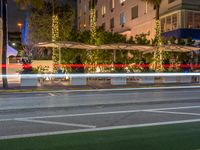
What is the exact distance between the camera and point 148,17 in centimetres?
5075

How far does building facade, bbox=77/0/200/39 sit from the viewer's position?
42500 mm

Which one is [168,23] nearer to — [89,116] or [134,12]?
[134,12]

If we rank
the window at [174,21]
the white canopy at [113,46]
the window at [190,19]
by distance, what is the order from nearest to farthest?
the white canopy at [113,46] < the window at [190,19] < the window at [174,21]

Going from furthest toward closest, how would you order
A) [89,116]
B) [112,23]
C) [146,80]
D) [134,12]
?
[112,23] < [134,12] < [146,80] < [89,116]

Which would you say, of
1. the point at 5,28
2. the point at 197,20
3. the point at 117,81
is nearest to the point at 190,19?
the point at 197,20

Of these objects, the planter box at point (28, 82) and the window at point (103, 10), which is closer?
the planter box at point (28, 82)

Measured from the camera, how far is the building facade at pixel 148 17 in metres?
42.5

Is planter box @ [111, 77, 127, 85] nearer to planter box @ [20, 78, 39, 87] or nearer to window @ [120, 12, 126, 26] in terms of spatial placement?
planter box @ [20, 78, 39, 87]

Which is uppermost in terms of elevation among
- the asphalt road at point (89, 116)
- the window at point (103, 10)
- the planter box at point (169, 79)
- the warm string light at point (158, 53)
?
the window at point (103, 10)

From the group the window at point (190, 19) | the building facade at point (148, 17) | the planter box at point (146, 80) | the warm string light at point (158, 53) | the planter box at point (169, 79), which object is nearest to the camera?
the planter box at point (146, 80)

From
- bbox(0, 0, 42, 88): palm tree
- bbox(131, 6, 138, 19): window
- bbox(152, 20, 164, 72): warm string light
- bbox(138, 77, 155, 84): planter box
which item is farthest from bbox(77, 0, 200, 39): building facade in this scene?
bbox(0, 0, 42, 88): palm tree

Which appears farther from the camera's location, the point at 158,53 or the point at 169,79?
the point at 158,53

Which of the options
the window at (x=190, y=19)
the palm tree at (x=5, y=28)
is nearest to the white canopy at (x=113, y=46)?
the palm tree at (x=5, y=28)

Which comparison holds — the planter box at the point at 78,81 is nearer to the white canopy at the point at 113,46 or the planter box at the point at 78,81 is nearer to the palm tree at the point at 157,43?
the white canopy at the point at 113,46
